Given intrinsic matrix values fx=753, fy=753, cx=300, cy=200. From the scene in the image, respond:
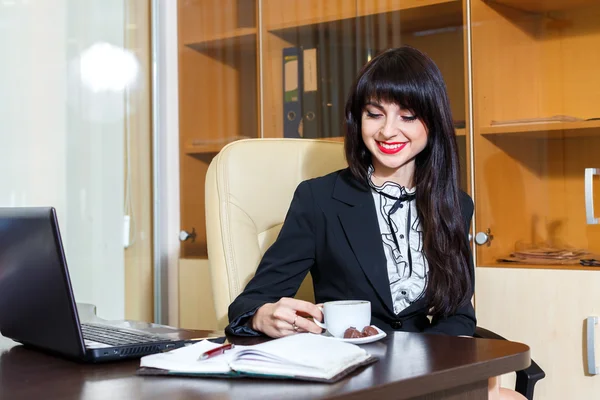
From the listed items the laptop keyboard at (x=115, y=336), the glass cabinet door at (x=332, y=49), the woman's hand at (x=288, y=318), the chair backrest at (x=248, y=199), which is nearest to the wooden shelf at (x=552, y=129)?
the glass cabinet door at (x=332, y=49)

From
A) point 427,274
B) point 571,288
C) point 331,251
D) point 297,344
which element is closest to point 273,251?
point 331,251

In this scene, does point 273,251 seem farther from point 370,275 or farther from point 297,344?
point 297,344

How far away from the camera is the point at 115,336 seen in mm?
1140

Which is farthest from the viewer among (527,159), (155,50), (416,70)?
(155,50)

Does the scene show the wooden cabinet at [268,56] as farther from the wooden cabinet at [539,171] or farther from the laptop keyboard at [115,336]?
the laptop keyboard at [115,336]

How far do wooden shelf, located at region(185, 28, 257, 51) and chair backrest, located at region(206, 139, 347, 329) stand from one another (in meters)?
1.17

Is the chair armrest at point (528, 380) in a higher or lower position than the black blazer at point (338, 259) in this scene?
lower

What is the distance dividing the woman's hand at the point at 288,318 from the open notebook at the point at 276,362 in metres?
0.28

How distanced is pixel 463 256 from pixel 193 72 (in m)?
1.86

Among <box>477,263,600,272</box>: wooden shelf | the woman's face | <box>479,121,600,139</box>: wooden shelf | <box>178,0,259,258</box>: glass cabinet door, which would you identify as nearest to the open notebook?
the woman's face

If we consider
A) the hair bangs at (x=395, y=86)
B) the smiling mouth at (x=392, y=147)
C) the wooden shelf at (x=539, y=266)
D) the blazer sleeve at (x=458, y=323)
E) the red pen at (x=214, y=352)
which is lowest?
the blazer sleeve at (x=458, y=323)

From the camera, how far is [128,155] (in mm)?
3066

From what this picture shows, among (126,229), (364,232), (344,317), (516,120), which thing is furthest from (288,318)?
(126,229)

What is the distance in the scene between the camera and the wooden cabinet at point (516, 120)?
2280mm
